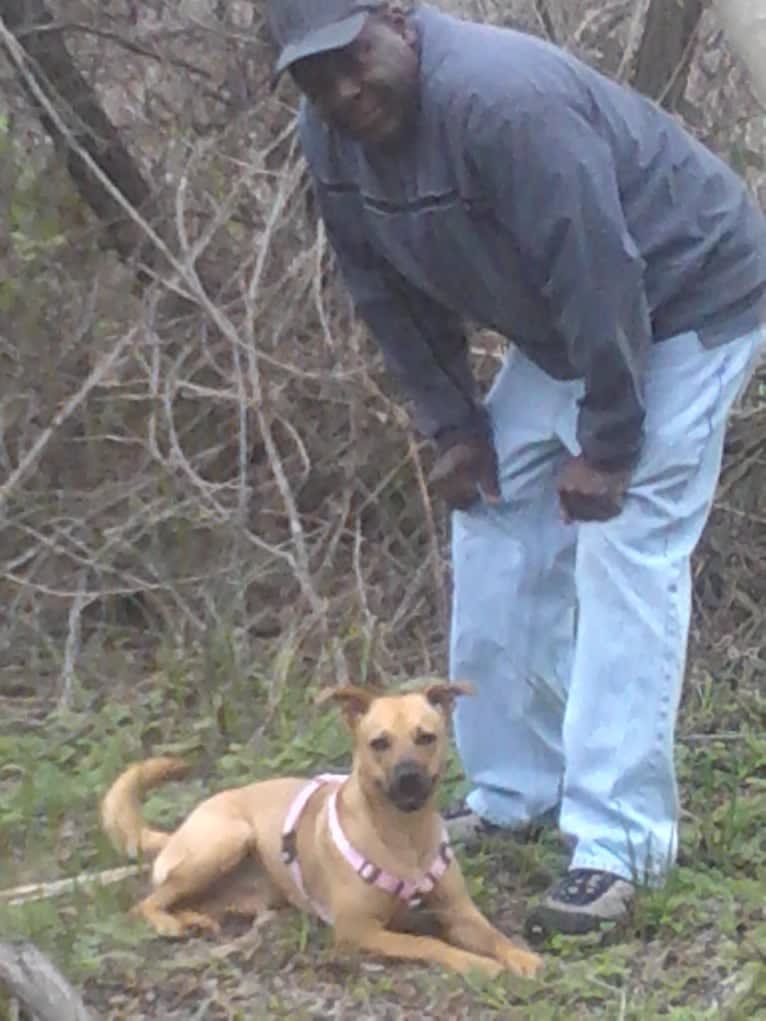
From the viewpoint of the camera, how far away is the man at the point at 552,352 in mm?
3707

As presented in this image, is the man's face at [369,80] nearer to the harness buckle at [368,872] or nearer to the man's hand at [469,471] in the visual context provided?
the man's hand at [469,471]

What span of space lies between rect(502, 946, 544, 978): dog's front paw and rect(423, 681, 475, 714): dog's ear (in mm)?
528

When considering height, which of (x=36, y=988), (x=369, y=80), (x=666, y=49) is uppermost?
(x=369, y=80)

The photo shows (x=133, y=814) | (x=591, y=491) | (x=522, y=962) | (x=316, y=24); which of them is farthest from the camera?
(x=133, y=814)

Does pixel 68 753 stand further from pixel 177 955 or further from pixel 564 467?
pixel 564 467

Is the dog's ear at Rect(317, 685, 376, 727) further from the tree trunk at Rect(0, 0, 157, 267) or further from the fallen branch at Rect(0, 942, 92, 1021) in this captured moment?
the tree trunk at Rect(0, 0, 157, 267)

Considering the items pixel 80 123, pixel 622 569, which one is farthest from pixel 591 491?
pixel 80 123

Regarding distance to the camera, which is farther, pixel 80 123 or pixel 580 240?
pixel 80 123

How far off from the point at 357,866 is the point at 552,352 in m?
1.07

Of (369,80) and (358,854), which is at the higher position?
(369,80)

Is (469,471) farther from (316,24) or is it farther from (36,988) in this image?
(36,988)

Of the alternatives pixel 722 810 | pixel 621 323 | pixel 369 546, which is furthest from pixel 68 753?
pixel 621 323

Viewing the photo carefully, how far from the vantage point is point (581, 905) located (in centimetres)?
402

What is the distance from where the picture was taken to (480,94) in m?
3.68
